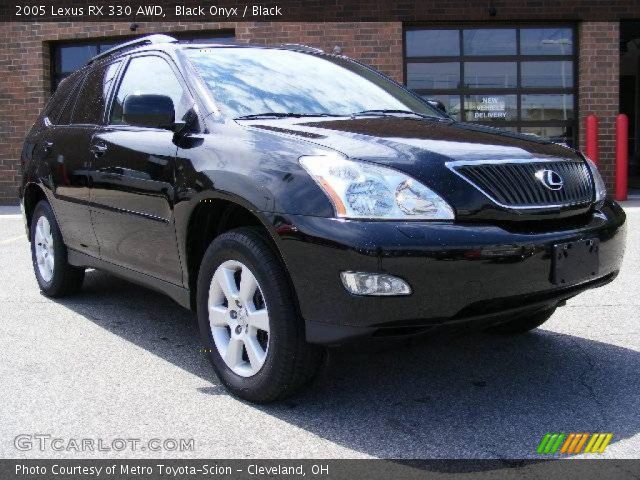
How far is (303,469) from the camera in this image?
271cm

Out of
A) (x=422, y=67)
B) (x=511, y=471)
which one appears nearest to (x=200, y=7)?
(x=422, y=67)

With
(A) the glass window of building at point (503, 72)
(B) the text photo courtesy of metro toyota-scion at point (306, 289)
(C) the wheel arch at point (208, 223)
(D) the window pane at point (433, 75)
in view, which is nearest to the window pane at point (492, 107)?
(A) the glass window of building at point (503, 72)

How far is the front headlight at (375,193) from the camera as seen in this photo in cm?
288

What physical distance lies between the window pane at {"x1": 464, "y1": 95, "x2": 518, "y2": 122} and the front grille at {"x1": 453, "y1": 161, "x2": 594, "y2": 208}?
10.2 metres

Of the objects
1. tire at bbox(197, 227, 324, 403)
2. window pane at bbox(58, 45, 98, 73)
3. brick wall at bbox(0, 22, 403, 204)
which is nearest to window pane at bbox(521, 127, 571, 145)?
brick wall at bbox(0, 22, 403, 204)

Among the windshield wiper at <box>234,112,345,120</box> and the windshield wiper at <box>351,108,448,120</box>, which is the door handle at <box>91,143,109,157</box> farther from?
the windshield wiper at <box>351,108,448,120</box>

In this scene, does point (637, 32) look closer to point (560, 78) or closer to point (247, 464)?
point (560, 78)

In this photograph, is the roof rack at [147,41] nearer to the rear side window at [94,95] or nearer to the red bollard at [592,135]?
the rear side window at [94,95]

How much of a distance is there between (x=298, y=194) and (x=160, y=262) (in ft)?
4.08

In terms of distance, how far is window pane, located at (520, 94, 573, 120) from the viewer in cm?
1319

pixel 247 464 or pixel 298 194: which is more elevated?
pixel 298 194

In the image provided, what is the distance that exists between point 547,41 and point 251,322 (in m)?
11.3

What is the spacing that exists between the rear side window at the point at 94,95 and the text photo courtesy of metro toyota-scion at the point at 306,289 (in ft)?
0.06

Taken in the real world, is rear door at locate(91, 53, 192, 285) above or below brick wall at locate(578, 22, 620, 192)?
below
